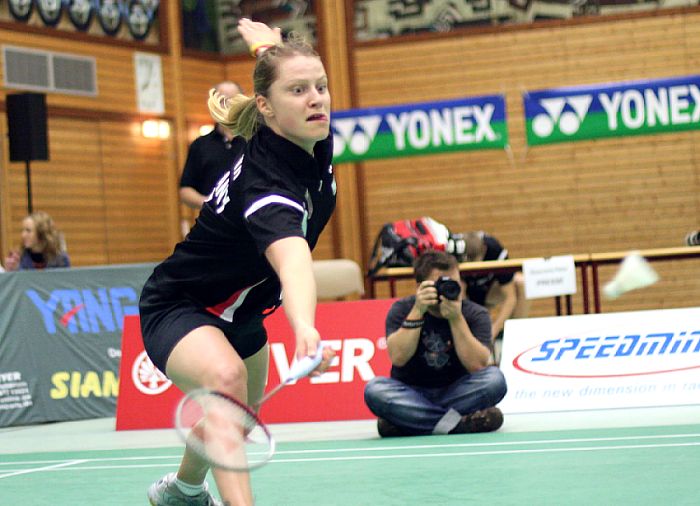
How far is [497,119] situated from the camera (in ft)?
37.7

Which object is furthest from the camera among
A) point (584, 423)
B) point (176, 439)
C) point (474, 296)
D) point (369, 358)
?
point (474, 296)

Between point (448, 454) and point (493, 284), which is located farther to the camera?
point (493, 284)

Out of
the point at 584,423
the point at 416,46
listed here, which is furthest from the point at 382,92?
the point at 584,423

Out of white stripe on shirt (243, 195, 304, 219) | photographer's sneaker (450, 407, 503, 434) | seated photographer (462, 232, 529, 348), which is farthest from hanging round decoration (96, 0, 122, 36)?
white stripe on shirt (243, 195, 304, 219)

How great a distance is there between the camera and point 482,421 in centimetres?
724

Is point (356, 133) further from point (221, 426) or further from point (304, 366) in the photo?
point (304, 366)

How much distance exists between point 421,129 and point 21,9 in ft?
16.7

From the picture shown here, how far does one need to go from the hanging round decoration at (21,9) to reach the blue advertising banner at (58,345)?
4.93 meters

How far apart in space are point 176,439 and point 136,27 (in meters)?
8.73

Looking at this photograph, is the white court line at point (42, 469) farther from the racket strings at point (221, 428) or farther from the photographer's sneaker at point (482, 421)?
the racket strings at point (221, 428)

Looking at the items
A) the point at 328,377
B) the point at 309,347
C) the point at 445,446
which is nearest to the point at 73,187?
the point at 328,377

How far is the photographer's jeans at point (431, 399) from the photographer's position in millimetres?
7199

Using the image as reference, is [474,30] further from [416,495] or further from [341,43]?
[416,495]

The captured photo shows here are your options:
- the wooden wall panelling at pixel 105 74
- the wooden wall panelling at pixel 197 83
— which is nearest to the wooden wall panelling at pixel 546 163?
the wooden wall panelling at pixel 197 83
